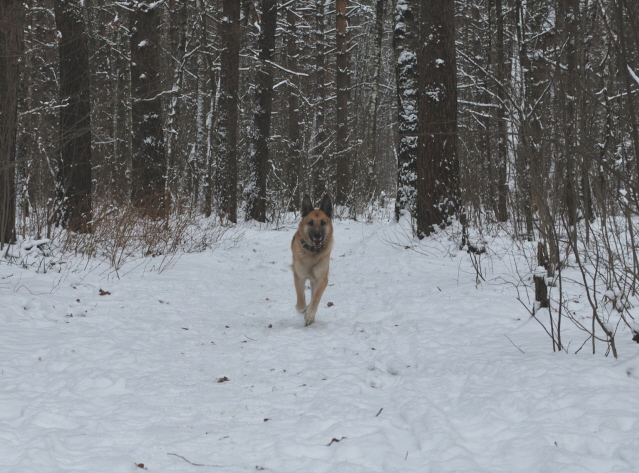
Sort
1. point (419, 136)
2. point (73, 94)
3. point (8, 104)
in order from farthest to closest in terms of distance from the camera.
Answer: point (73, 94), point (419, 136), point (8, 104)

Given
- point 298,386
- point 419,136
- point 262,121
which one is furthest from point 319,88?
point 298,386

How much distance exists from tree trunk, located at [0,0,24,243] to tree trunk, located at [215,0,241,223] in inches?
290

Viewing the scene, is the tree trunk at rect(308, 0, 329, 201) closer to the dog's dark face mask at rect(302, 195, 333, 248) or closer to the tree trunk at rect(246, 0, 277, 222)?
the tree trunk at rect(246, 0, 277, 222)

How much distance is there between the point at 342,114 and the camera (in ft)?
69.0

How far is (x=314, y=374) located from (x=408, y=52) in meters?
9.05

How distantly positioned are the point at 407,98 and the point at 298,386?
864 cm

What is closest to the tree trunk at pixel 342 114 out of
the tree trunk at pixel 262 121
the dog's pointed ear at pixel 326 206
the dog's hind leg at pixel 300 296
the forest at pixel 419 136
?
the forest at pixel 419 136

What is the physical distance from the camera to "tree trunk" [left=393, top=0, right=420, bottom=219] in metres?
10.7

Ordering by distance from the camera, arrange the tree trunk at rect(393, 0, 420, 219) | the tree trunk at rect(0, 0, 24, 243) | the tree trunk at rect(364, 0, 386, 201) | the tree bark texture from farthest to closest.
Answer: the tree bark texture, the tree trunk at rect(364, 0, 386, 201), the tree trunk at rect(393, 0, 420, 219), the tree trunk at rect(0, 0, 24, 243)

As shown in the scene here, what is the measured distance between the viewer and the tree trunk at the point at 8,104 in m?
6.78

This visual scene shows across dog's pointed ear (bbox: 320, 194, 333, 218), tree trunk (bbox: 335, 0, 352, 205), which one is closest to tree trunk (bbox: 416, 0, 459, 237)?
dog's pointed ear (bbox: 320, 194, 333, 218)

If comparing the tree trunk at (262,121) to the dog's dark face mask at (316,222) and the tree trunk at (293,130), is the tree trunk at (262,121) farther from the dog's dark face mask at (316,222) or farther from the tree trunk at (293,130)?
the dog's dark face mask at (316,222)

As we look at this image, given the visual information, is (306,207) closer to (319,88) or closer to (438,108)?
(438,108)

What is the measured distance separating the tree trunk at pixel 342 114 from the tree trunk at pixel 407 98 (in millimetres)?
8385
